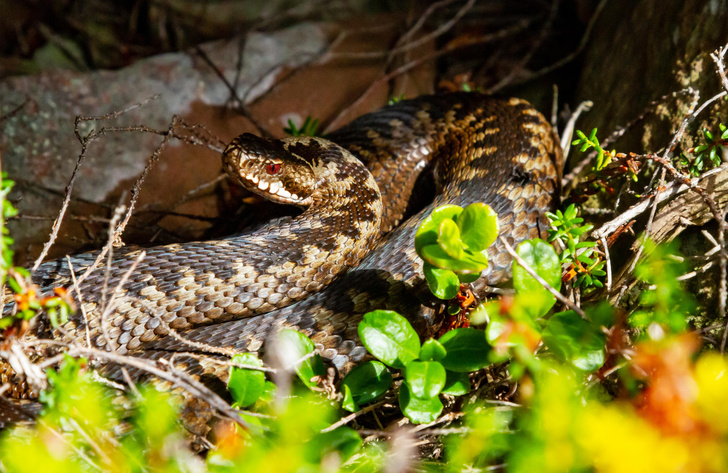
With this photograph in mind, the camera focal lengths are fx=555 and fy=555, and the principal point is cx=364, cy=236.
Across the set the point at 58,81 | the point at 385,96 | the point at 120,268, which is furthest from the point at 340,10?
the point at 120,268

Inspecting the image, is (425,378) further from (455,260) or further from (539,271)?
(539,271)

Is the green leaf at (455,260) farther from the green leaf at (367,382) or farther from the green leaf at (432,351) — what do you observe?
the green leaf at (367,382)

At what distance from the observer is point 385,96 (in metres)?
6.13

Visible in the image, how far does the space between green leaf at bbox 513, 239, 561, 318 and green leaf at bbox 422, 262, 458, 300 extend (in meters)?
0.31

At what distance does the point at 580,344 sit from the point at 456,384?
567 millimetres

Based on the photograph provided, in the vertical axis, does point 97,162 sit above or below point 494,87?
below

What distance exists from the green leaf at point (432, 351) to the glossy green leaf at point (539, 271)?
1.38ft

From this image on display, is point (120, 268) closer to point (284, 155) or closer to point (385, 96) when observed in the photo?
point (284, 155)

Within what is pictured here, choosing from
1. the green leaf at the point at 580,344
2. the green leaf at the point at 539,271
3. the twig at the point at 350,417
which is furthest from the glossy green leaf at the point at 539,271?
the twig at the point at 350,417

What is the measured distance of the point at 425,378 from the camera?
93.1 inches

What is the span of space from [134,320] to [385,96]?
12.3 ft

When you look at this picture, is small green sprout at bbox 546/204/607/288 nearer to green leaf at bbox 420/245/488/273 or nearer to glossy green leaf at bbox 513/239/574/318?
glossy green leaf at bbox 513/239/574/318

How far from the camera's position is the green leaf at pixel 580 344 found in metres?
2.23

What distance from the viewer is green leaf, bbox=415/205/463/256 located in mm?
2518
